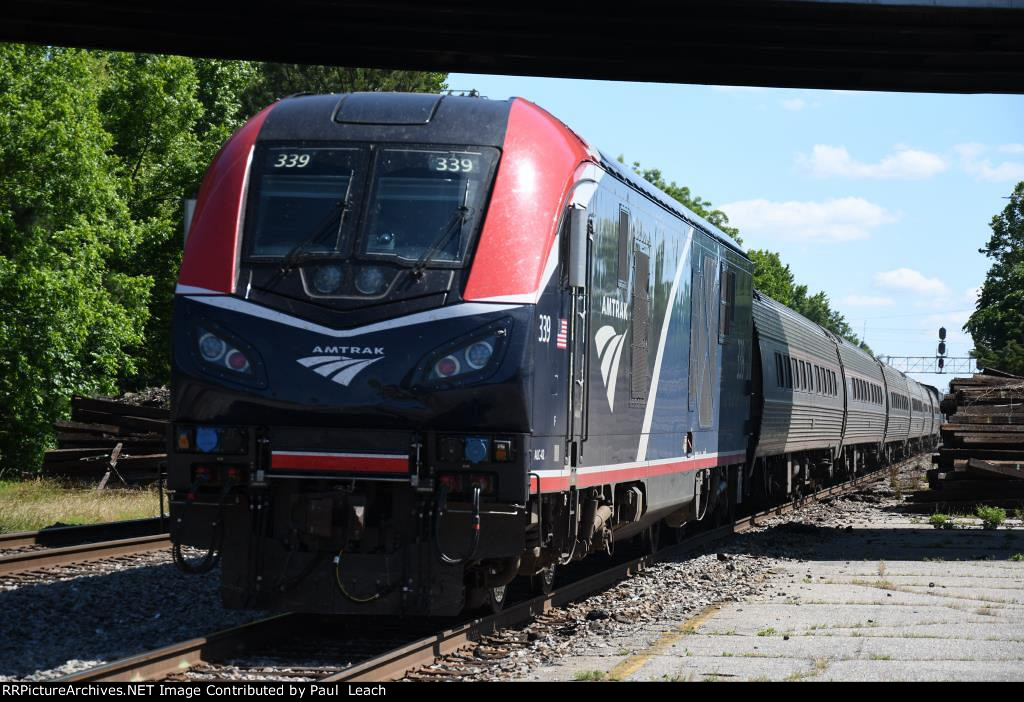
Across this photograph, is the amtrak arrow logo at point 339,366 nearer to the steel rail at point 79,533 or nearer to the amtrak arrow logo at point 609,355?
the amtrak arrow logo at point 609,355

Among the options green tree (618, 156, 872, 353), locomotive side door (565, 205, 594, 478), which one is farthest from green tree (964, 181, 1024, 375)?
locomotive side door (565, 205, 594, 478)

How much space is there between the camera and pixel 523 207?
8.61 metres

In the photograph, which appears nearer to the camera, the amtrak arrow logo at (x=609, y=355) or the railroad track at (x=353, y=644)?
the railroad track at (x=353, y=644)

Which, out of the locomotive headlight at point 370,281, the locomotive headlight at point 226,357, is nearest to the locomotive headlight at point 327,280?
the locomotive headlight at point 370,281

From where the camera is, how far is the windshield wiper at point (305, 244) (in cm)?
835

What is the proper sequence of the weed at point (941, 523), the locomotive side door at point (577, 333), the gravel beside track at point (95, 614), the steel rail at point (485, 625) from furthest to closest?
the weed at point (941, 523) → the locomotive side door at point (577, 333) → the gravel beside track at point (95, 614) → the steel rail at point (485, 625)

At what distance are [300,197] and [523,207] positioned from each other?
1.49 meters

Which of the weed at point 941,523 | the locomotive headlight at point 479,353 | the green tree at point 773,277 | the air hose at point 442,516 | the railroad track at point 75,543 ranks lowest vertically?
the weed at point 941,523

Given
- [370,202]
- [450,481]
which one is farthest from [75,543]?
[450,481]

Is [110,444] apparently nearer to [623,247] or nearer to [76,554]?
[76,554]

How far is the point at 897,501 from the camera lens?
90.6 feet

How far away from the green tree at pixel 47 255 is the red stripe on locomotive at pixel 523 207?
17.4 meters

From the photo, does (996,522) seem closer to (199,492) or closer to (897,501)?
(897,501)
